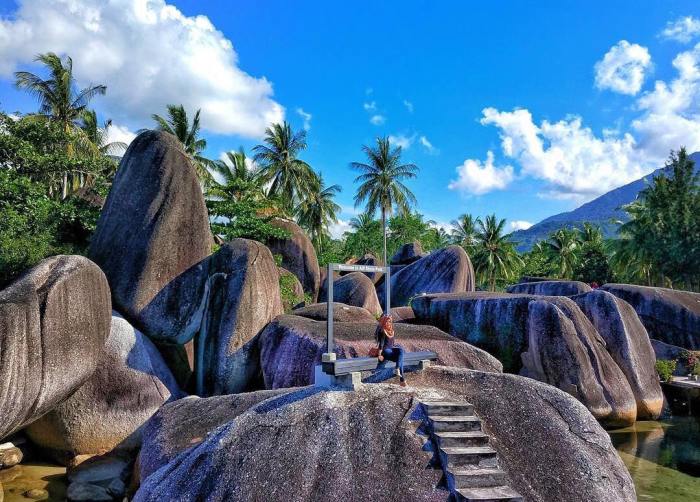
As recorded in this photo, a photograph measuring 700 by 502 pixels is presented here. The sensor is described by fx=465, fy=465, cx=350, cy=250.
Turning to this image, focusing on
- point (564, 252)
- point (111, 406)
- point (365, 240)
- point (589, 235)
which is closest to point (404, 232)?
point (365, 240)

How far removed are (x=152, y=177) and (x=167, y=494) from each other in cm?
1095

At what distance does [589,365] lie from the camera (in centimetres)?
1577

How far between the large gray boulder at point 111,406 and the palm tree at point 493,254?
3581cm

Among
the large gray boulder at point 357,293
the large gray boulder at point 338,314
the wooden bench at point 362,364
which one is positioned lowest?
the wooden bench at point 362,364

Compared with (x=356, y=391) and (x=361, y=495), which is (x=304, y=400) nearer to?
(x=356, y=391)

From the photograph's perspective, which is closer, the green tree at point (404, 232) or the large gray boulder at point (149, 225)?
the large gray boulder at point (149, 225)

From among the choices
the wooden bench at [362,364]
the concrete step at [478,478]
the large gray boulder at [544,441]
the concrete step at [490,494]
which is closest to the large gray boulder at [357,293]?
the wooden bench at [362,364]

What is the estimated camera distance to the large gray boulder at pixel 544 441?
6.39 m

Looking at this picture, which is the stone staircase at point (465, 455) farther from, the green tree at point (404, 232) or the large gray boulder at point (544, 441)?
the green tree at point (404, 232)

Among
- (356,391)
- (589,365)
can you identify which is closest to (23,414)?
(356,391)

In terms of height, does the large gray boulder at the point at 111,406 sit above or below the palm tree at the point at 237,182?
below

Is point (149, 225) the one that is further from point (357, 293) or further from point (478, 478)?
point (478, 478)

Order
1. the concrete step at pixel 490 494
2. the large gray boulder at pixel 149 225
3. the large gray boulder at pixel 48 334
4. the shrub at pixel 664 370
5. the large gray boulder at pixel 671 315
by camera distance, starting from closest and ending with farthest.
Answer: the concrete step at pixel 490 494
the large gray boulder at pixel 48 334
the large gray boulder at pixel 149 225
the shrub at pixel 664 370
the large gray boulder at pixel 671 315

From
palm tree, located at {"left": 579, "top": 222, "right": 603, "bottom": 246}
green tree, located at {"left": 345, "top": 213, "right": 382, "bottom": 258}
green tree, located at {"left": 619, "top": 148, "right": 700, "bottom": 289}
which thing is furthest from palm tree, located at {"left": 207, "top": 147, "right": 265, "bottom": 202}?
palm tree, located at {"left": 579, "top": 222, "right": 603, "bottom": 246}
